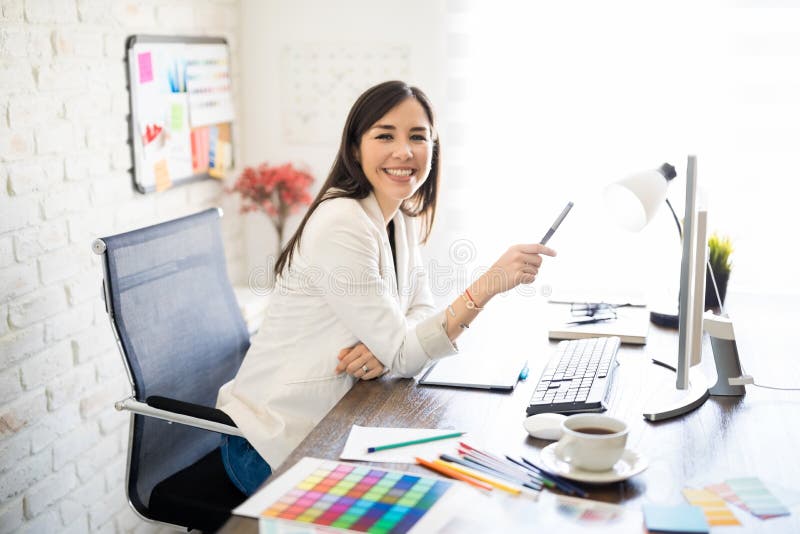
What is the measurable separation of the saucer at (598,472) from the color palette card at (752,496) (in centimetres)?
10

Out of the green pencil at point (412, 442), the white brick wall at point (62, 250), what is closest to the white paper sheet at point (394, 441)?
the green pencil at point (412, 442)

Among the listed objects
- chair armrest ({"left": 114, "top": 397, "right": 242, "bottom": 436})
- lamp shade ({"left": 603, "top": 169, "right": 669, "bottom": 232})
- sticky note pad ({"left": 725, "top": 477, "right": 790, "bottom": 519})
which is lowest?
chair armrest ({"left": 114, "top": 397, "right": 242, "bottom": 436})

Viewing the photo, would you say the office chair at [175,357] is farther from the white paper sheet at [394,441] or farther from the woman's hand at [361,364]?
the white paper sheet at [394,441]

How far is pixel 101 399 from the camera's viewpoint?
94.2 inches

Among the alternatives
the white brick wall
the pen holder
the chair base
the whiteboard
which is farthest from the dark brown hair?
the whiteboard

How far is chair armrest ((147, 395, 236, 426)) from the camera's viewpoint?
168 cm

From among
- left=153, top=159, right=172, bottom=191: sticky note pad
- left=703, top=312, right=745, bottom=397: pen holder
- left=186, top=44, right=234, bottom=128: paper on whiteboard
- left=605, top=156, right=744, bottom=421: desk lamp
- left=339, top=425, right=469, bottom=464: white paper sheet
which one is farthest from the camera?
left=186, top=44, right=234, bottom=128: paper on whiteboard

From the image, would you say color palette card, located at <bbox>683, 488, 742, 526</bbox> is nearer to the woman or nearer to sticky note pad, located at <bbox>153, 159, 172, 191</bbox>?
the woman

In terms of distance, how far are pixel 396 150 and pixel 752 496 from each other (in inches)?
40.5

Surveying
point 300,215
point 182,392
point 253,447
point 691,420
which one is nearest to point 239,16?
point 300,215

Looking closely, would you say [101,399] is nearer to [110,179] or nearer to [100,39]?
[110,179]

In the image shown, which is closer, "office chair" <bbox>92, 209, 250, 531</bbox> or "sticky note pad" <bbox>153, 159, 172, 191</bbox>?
"office chair" <bbox>92, 209, 250, 531</bbox>

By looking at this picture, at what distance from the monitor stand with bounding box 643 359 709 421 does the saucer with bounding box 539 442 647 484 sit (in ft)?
0.70

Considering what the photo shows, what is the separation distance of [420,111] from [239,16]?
1.61 m
